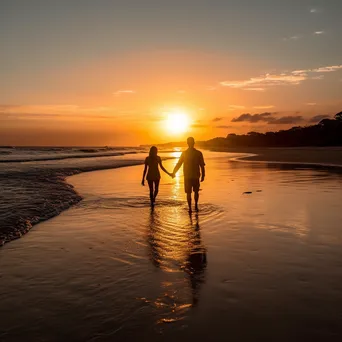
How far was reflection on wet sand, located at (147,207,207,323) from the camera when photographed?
184 inches

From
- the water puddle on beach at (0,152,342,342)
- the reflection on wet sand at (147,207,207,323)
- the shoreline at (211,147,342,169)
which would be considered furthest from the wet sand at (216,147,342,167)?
the water puddle on beach at (0,152,342,342)

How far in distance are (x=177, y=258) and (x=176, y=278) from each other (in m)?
1.04

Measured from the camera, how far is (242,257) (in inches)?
255

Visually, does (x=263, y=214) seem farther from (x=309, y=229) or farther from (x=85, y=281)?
(x=85, y=281)

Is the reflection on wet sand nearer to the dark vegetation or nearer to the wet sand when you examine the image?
the wet sand

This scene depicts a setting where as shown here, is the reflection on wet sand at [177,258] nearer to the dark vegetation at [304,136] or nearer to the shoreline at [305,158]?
the shoreline at [305,158]

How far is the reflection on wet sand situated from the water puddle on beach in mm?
23

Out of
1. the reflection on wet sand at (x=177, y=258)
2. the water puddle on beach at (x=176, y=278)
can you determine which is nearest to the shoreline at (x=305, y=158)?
the reflection on wet sand at (x=177, y=258)

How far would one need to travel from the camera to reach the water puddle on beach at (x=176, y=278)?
13.0 ft

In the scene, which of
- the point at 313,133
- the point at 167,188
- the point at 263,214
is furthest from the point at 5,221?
the point at 313,133

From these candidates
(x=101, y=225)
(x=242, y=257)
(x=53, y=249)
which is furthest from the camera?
(x=101, y=225)

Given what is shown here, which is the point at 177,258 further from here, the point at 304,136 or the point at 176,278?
the point at 304,136

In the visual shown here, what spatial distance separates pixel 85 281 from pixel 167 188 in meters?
13.2

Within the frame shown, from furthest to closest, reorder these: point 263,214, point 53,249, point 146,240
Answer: point 263,214
point 146,240
point 53,249
